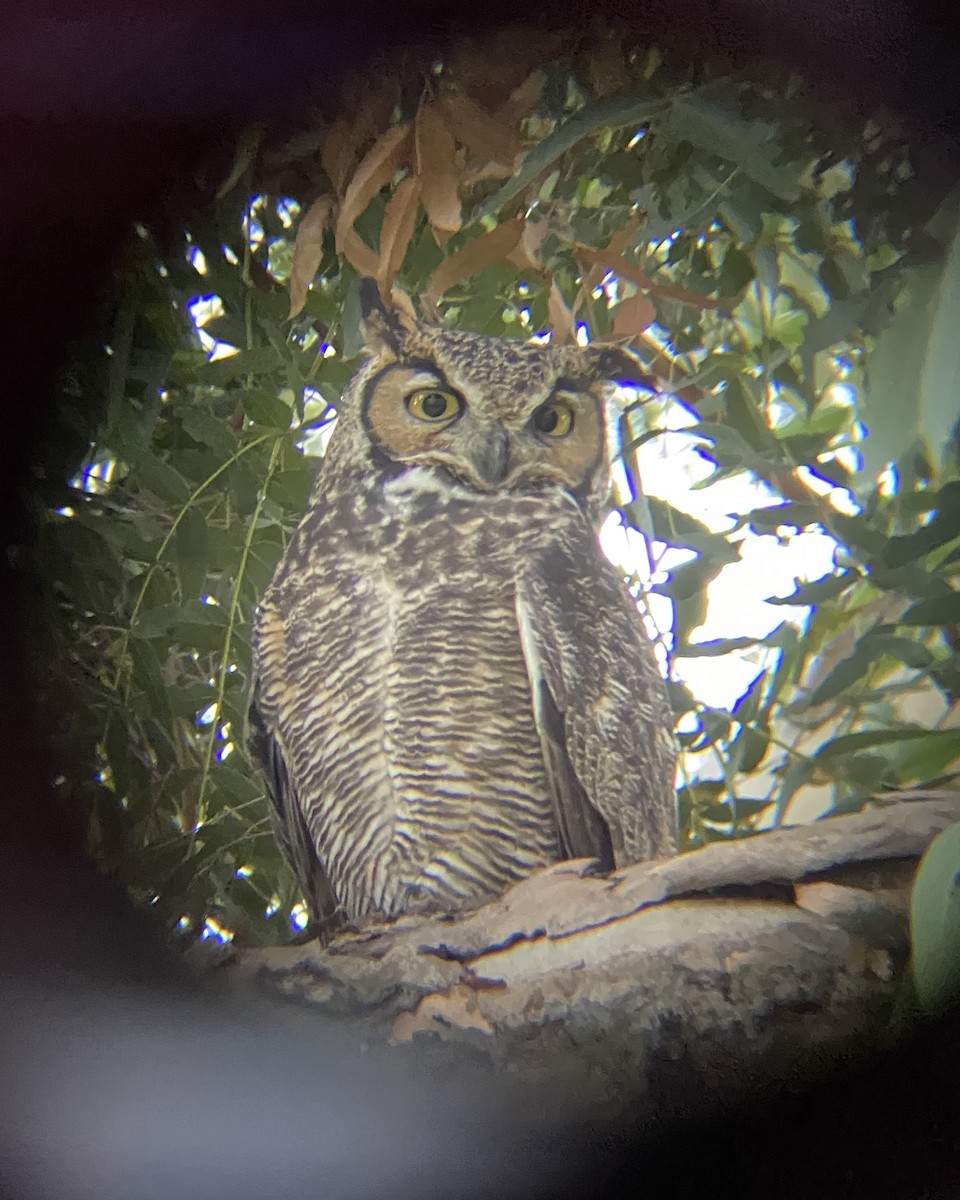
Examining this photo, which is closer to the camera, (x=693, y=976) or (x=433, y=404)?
(x=693, y=976)

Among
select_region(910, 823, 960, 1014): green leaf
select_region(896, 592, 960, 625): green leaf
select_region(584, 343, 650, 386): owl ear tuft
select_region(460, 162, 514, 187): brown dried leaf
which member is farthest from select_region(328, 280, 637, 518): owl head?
select_region(910, 823, 960, 1014): green leaf

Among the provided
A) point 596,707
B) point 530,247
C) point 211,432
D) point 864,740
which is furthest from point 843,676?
point 211,432

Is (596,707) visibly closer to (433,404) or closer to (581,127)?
(433,404)

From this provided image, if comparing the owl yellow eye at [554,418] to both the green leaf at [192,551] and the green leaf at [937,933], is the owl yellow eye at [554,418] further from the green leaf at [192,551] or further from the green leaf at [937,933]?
the green leaf at [937,933]

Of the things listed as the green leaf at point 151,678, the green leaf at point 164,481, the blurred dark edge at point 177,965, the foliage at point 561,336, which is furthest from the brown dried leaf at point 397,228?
the green leaf at point 151,678

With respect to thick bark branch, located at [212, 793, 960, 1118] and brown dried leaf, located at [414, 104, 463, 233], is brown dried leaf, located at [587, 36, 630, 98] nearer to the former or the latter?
brown dried leaf, located at [414, 104, 463, 233]

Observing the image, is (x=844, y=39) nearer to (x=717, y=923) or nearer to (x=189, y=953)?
(x=717, y=923)
